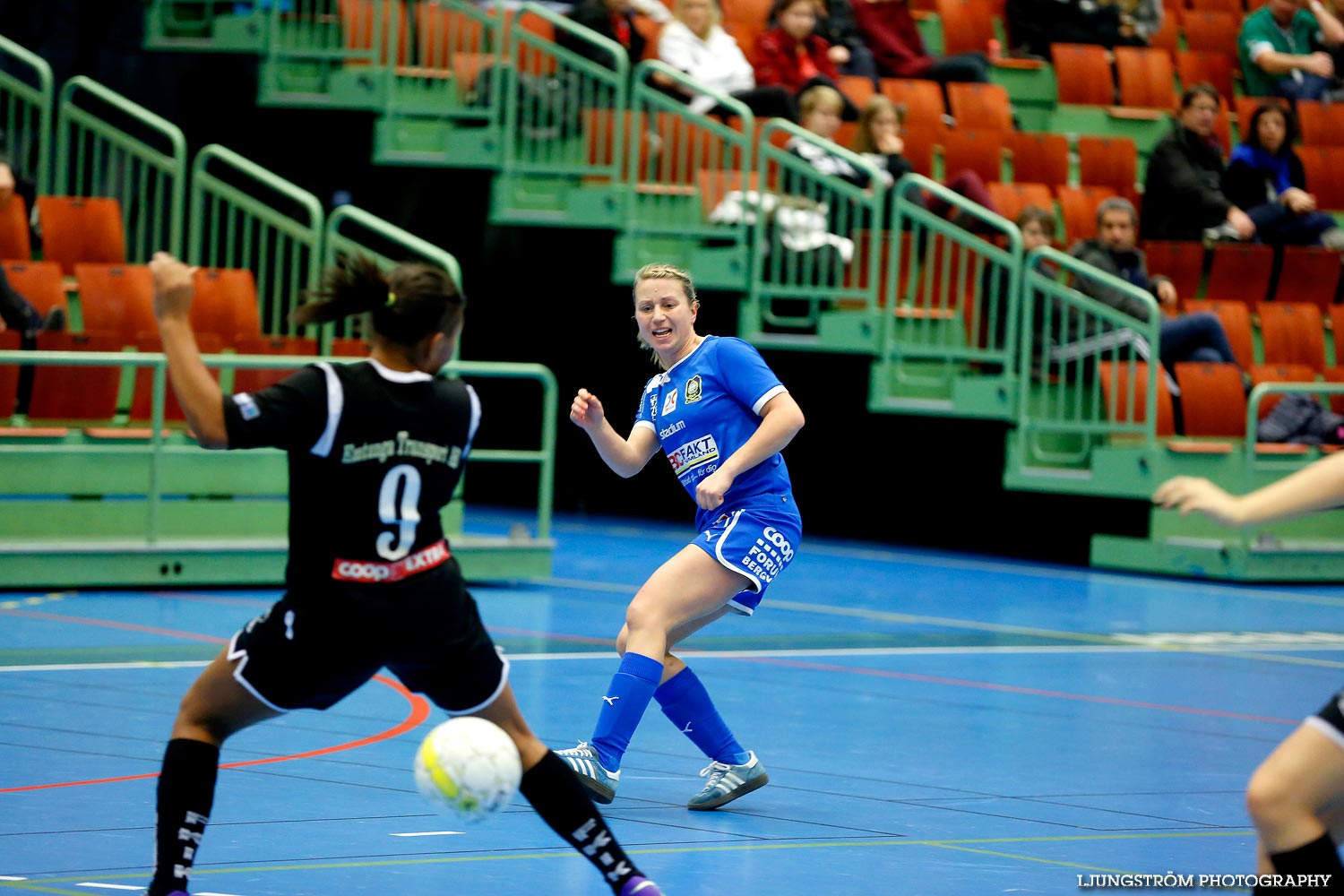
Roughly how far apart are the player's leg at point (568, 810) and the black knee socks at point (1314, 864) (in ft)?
4.99

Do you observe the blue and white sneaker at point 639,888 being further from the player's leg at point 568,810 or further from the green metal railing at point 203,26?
the green metal railing at point 203,26

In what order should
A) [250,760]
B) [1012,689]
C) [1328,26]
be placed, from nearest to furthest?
[250,760] → [1012,689] → [1328,26]

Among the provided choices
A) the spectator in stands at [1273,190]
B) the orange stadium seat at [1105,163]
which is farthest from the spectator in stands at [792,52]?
the spectator in stands at [1273,190]

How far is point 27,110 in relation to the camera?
14.8m

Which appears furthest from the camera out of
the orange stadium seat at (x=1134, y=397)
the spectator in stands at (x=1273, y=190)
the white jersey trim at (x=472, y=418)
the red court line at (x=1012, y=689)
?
the spectator in stands at (x=1273, y=190)

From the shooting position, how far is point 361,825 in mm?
6398

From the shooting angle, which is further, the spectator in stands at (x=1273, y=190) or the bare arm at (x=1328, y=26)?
the bare arm at (x=1328, y=26)

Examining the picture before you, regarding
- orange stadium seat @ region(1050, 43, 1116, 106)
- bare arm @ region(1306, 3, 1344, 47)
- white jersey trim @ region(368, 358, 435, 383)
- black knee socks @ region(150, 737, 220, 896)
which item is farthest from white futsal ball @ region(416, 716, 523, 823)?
bare arm @ region(1306, 3, 1344, 47)

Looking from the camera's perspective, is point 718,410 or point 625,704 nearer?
point 625,704

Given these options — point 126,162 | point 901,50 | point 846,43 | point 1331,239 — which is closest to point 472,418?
point 126,162

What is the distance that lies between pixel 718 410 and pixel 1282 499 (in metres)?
3.03

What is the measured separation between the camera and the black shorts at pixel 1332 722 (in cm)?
439

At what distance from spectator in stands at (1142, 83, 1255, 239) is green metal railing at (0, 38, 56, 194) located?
8.90 m

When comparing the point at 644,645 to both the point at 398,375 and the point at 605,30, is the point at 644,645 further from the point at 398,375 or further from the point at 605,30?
the point at 605,30
